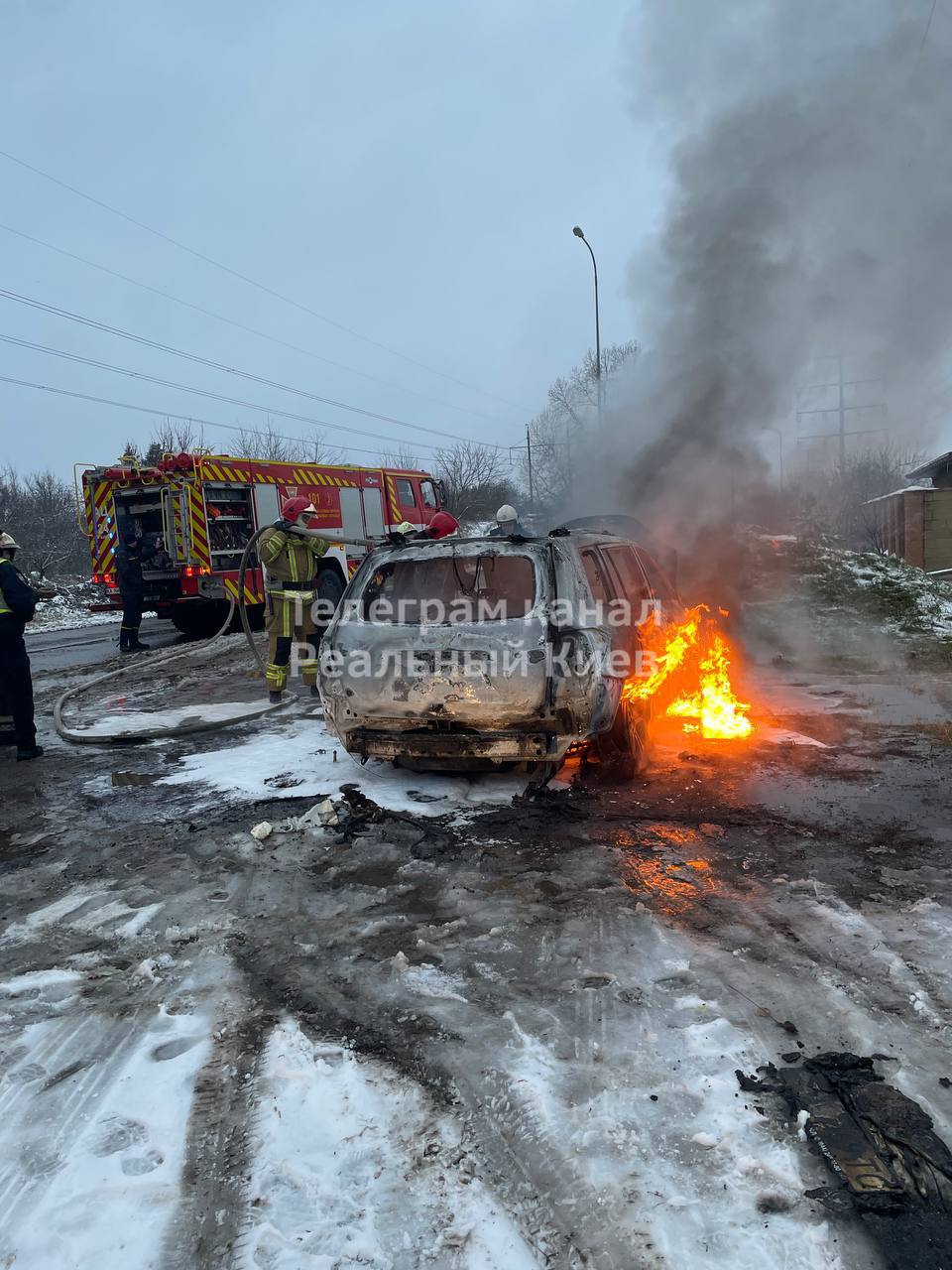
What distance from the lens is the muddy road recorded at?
191cm

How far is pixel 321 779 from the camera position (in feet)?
→ 17.3

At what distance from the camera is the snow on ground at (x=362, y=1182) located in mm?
1833

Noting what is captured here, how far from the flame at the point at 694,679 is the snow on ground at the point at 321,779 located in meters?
1.27

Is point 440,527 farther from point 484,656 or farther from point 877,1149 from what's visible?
point 877,1149

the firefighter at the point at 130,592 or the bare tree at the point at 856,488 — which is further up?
the bare tree at the point at 856,488

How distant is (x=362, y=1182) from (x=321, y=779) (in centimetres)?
337

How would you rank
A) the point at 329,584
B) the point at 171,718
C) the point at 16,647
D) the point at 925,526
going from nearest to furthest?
1. the point at 16,647
2. the point at 171,718
3. the point at 329,584
4. the point at 925,526

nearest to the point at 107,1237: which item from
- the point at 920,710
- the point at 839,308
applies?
the point at 920,710

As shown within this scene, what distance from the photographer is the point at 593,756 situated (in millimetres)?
5289

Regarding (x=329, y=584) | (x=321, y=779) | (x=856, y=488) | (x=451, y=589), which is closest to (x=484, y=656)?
(x=451, y=589)

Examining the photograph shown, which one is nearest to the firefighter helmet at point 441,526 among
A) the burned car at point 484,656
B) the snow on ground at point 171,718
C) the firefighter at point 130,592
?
the burned car at point 484,656

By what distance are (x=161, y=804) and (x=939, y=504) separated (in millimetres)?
24042

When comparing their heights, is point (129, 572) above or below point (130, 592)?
above

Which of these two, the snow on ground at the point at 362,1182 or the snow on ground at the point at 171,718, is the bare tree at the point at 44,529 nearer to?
the snow on ground at the point at 171,718
